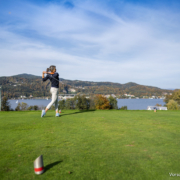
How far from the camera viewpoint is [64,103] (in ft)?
290

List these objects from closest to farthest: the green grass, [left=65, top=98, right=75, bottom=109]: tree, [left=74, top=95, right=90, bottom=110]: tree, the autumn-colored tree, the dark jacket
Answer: the green grass → the dark jacket → the autumn-colored tree → [left=74, top=95, right=90, bottom=110]: tree → [left=65, top=98, right=75, bottom=109]: tree

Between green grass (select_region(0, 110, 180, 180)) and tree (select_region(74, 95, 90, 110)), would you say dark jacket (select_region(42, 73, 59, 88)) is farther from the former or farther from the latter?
tree (select_region(74, 95, 90, 110))

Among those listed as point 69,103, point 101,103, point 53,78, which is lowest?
point 69,103

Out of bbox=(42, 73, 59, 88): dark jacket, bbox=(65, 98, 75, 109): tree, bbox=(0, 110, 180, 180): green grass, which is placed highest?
bbox=(42, 73, 59, 88): dark jacket

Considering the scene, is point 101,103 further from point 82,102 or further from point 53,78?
point 53,78

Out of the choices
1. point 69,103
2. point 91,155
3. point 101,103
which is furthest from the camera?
point 69,103

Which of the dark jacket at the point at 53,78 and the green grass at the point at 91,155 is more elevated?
the dark jacket at the point at 53,78

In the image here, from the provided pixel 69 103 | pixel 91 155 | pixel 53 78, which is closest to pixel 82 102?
pixel 69 103

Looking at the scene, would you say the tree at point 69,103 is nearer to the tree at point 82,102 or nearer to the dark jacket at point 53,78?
the tree at point 82,102

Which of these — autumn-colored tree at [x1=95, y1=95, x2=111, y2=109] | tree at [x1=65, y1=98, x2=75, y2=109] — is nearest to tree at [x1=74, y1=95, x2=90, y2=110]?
tree at [x1=65, y1=98, x2=75, y2=109]

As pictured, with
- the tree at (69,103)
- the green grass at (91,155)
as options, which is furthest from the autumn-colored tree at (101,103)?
the green grass at (91,155)

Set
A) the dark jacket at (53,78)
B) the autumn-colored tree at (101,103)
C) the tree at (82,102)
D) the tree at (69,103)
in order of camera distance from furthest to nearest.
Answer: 1. the tree at (69,103)
2. the tree at (82,102)
3. the autumn-colored tree at (101,103)
4. the dark jacket at (53,78)

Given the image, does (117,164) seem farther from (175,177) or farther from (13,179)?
(13,179)

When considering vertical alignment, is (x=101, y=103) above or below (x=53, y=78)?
below
